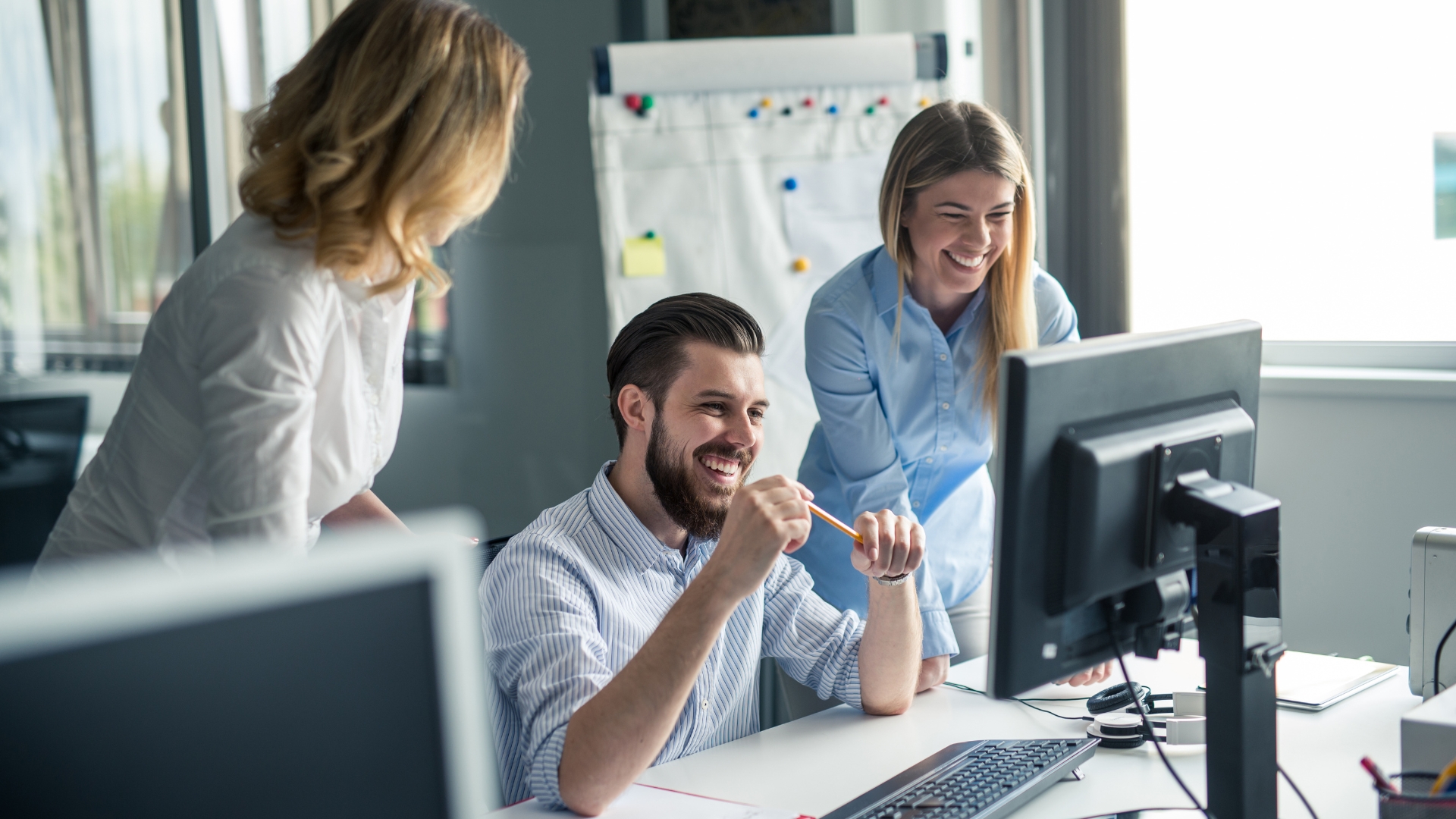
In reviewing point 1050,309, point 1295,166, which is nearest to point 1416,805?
point 1050,309

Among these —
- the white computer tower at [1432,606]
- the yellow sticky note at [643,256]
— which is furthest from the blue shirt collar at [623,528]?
the yellow sticky note at [643,256]

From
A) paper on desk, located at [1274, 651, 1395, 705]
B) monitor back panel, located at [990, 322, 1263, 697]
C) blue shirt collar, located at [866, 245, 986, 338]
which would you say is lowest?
paper on desk, located at [1274, 651, 1395, 705]

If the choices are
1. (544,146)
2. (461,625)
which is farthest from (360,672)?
(544,146)

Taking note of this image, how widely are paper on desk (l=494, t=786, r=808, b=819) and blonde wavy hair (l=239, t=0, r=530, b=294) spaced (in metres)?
0.55

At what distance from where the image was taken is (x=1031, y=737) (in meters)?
1.37

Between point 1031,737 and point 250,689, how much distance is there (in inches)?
45.2

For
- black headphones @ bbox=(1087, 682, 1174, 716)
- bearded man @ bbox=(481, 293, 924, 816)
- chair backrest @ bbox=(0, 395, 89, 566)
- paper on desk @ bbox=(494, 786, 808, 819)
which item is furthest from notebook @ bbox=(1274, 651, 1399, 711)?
chair backrest @ bbox=(0, 395, 89, 566)

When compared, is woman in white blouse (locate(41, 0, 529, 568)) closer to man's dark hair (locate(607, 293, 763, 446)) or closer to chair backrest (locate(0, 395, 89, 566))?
man's dark hair (locate(607, 293, 763, 446))

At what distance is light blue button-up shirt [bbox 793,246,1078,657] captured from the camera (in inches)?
75.5

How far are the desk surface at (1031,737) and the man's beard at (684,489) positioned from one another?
0.28 meters

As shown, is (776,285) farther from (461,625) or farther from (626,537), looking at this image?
(461,625)

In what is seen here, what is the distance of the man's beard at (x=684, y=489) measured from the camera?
5.06 ft

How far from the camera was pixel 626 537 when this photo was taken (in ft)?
4.91

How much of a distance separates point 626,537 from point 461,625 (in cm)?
107
